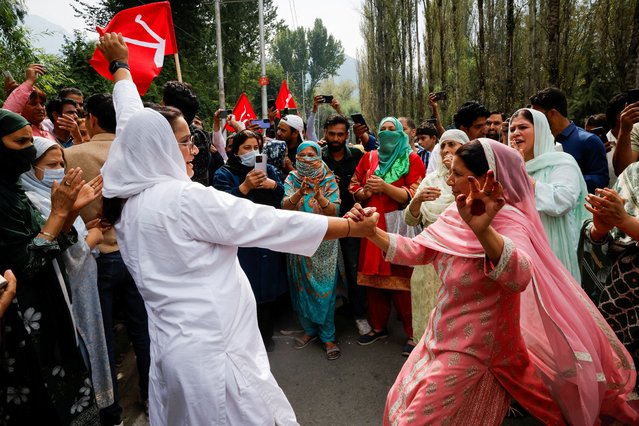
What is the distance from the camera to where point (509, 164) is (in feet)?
6.28

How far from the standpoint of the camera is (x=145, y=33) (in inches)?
160

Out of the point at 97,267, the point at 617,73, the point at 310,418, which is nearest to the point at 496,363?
the point at 310,418

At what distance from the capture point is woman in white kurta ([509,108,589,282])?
8.64 ft

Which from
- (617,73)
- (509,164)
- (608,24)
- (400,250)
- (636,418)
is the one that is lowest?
(636,418)

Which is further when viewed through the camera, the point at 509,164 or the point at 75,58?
the point at 75,58

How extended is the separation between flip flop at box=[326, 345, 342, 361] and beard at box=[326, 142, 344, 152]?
192 centimetres

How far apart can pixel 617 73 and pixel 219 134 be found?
9071mm

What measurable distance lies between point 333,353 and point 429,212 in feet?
4.89

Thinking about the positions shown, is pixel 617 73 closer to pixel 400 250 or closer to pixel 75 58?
pixel 400 250

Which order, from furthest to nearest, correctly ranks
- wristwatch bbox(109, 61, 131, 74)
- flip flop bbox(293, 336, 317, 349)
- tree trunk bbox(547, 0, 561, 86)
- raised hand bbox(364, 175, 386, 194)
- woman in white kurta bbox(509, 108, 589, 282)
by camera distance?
tree trunk bbox(547, 0, 561, 86)
flip flop bbox(293, 336, 317, 349)
raised hand bbox(364, 175, 386, 194)
woman in white kurta bbox(509, 108, 589, 282)
wristwatch bbox(109, 61, 131, 74)

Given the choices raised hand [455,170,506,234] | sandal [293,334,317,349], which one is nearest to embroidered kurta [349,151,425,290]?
sandal [293,334,317,349]

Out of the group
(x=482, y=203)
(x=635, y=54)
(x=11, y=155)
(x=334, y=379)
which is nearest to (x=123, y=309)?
(x=11, y=155)

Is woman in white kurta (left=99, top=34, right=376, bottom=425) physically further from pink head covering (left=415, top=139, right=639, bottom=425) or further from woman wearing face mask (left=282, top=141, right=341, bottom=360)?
woman wearing face mask (left=282, top=141, right=341, bottom=360)

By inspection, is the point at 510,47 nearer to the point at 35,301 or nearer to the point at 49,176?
the point at 49,176
